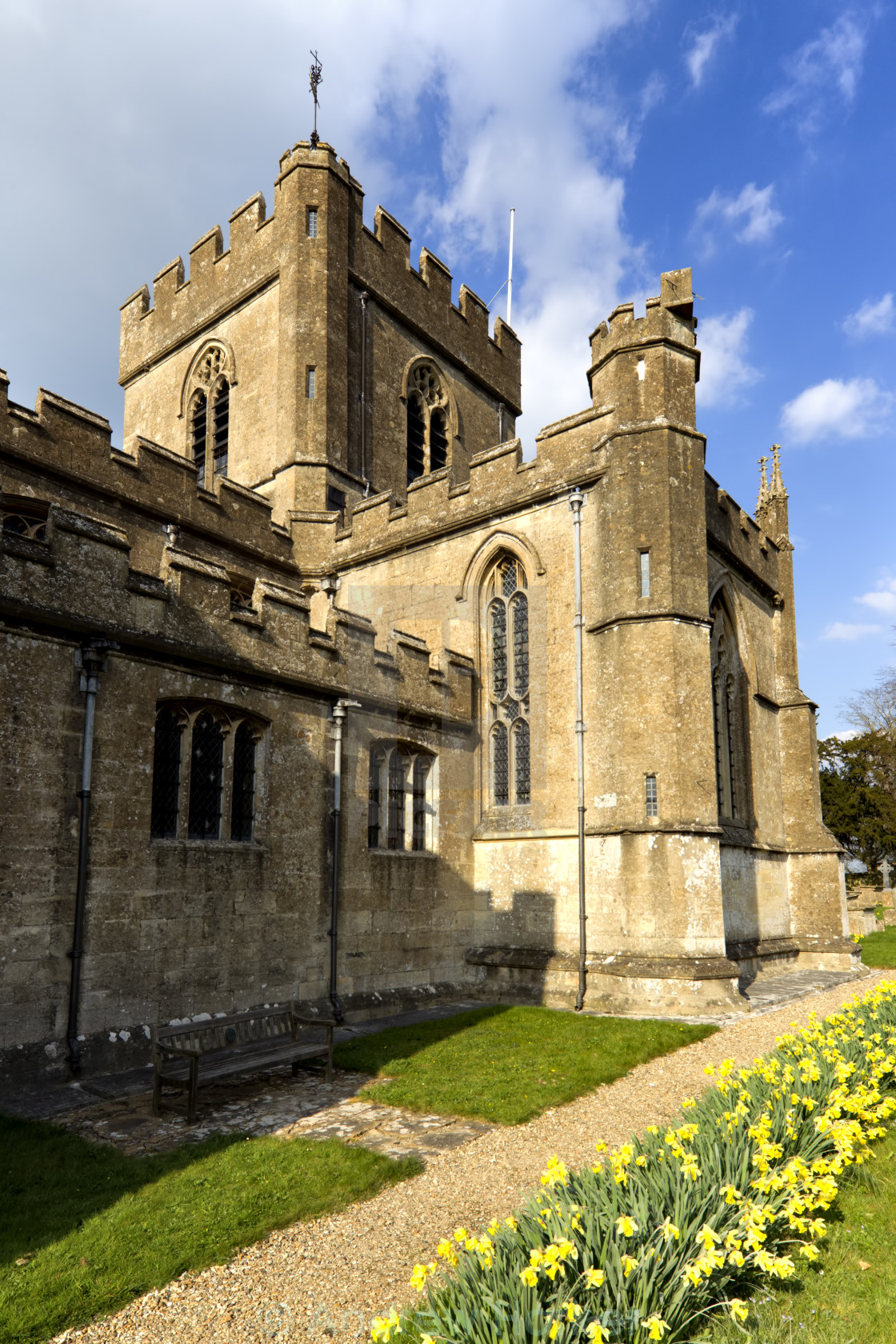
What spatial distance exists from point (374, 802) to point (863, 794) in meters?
31.8

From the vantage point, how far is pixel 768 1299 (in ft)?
13.1

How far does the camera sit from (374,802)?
13.0 m

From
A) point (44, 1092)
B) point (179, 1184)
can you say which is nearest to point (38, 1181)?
point (179, 1184)

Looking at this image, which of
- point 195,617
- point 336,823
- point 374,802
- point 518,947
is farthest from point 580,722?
point 195,617

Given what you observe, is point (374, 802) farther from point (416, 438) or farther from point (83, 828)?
point (416, 438)

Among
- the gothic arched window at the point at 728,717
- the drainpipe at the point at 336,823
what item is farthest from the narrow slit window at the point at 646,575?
the drainpipe at the point at 336,823

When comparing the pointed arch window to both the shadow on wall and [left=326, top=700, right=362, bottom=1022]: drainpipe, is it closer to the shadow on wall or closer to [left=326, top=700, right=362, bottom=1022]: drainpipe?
[left=326, top=700, right=362, bottom=1022]: drainpipe

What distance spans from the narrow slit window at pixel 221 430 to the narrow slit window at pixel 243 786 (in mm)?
13238

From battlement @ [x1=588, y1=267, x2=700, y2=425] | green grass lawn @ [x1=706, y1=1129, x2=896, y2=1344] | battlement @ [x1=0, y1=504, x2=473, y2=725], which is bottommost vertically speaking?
green grass lawn @ [x1=706, y1=1129, x2=896, y2=1344]

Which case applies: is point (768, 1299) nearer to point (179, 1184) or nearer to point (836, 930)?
point (179, 1184)

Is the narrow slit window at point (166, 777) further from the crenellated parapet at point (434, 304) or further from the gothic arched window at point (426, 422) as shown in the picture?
the crenellated parapet at point (434, 304)

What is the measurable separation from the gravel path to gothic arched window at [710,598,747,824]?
9.77 meters

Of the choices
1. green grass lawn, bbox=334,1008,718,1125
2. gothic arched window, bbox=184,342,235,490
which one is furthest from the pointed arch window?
gothic arched window, bbox=184,342,235,490

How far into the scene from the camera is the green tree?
1469 inches
